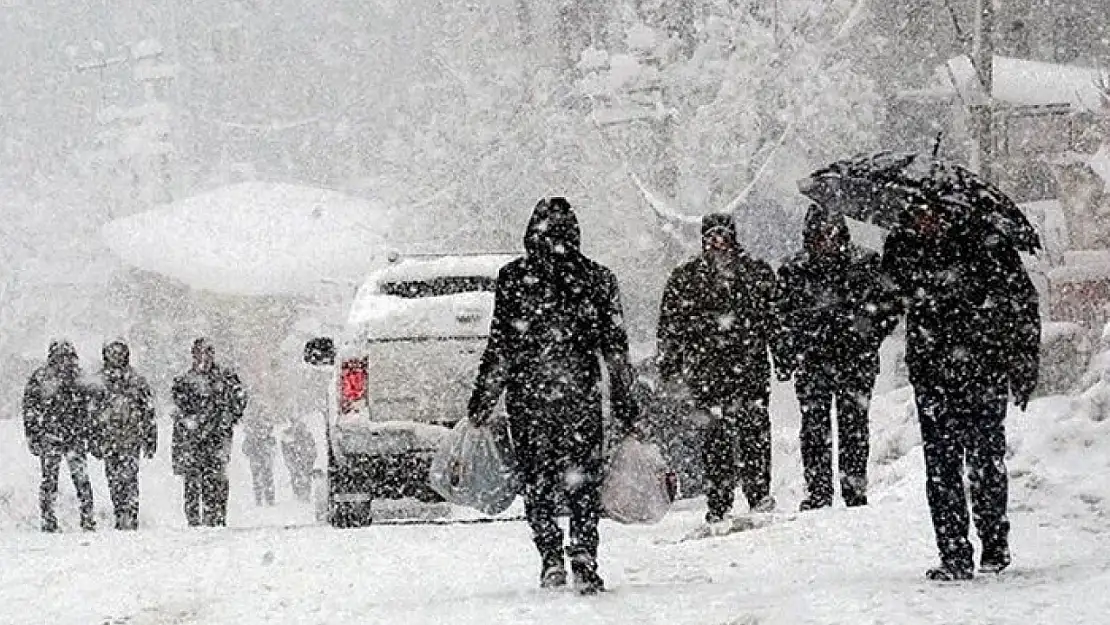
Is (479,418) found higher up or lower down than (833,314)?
lower down

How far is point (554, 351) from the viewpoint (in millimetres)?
7531

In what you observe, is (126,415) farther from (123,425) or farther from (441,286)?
(441,286)

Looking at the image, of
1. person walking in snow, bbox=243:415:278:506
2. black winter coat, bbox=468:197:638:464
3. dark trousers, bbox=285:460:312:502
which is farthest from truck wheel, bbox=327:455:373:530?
dark trousers, bbox=285:460:312:502

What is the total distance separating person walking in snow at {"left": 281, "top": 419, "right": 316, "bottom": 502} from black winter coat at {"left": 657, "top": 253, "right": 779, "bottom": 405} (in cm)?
1923

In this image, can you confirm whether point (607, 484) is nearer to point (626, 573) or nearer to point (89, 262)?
point (626, 573)

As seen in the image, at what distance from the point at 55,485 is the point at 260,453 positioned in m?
12.9

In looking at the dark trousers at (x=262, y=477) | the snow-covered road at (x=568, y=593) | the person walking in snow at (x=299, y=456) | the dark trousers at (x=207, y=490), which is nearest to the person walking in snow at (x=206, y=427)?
the dark trousers at (x=207, y=490)

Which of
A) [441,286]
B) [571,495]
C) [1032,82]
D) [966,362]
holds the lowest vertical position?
[571,495]

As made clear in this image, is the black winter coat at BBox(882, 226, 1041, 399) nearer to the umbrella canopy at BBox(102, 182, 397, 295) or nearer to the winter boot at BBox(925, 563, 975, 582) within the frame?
the winter boot at BBox(925, 563, 975, 582)

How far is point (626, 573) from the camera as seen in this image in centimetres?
862

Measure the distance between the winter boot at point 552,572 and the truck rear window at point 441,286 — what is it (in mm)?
3667

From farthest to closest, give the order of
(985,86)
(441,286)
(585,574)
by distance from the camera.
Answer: (985,86) → (441,286) → (585,574)

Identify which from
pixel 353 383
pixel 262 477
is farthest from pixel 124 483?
pixel 262 477

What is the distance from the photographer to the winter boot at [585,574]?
7426 millimetres
